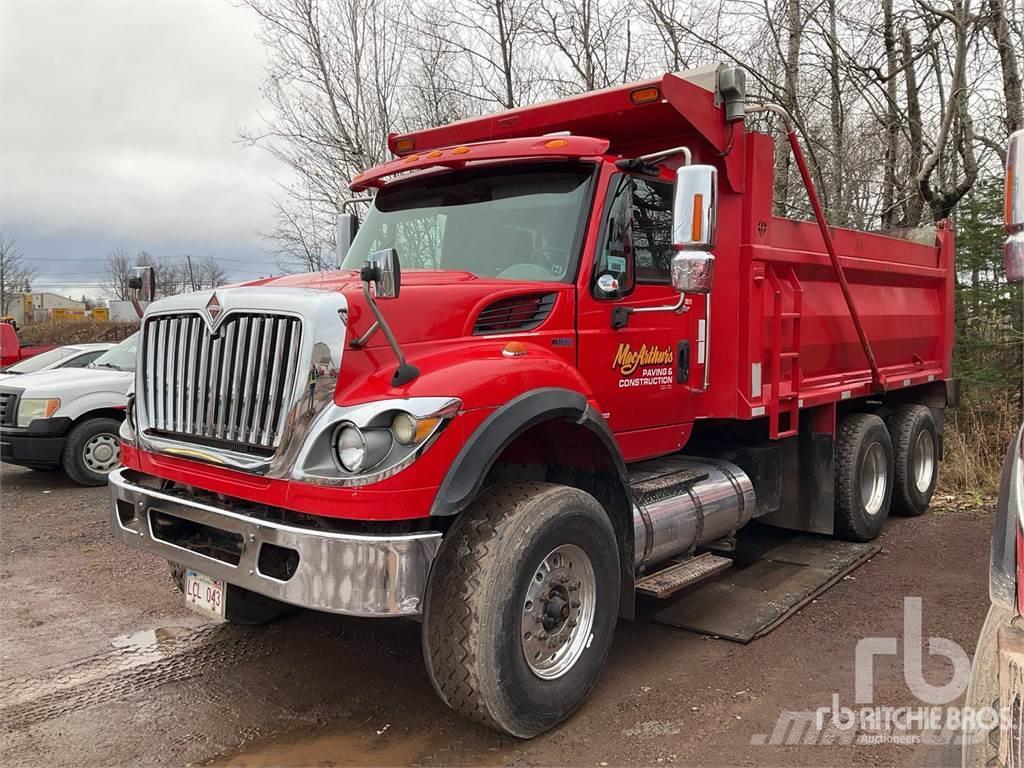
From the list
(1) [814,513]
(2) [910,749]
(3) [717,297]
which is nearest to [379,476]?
(2) [910,749]

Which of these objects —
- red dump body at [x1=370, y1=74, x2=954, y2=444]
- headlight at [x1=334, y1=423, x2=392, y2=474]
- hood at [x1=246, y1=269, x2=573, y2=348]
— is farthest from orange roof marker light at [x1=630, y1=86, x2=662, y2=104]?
headlight at [x1=334, y1=423, x2=392, y2=474]

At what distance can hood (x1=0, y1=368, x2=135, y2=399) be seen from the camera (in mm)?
8672

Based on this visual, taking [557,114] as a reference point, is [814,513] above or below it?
below

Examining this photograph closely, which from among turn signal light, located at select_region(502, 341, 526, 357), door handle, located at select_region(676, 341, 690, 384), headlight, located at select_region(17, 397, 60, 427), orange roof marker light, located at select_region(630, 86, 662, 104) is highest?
orange roof marker light, located at select_region(630, 86, 662, 104)

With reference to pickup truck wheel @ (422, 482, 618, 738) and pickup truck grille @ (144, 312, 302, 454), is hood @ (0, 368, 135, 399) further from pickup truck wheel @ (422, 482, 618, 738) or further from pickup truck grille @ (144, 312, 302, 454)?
pickup truck wheel @ (422, 482, 618, 738)

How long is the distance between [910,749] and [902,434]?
14.5 ft

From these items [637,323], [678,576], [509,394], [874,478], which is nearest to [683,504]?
[678,576]

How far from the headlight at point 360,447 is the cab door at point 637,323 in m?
1.30

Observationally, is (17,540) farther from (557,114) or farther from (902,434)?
(902,434)

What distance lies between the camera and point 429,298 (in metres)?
3.50

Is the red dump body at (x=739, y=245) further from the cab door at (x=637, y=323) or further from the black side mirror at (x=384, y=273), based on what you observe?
the black side mirror at (x=384, y=273)

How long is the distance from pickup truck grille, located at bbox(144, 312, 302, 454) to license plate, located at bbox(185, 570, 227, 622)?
2.07 feet

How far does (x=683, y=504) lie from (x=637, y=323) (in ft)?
3.48

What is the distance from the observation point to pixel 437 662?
3.19 m
